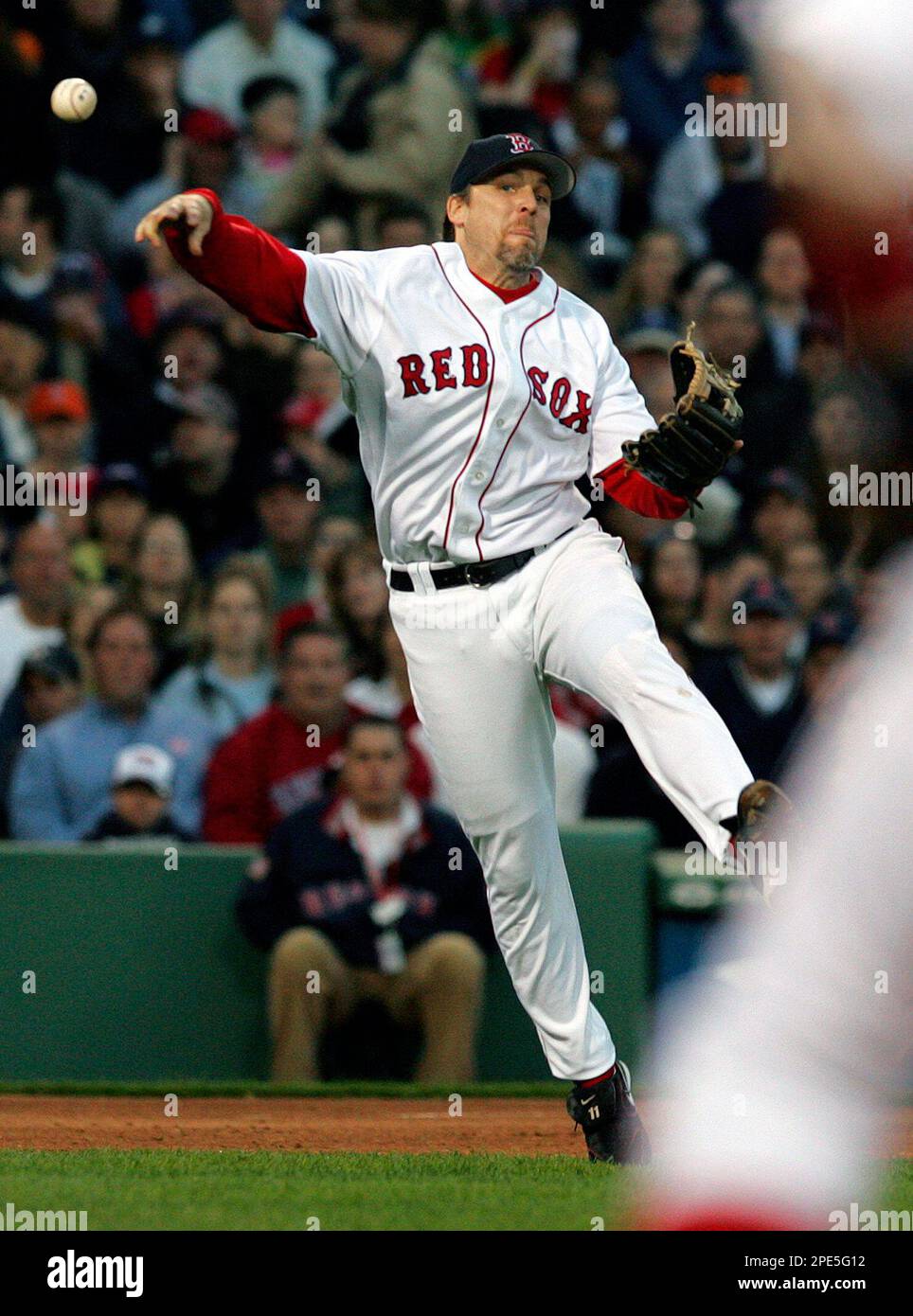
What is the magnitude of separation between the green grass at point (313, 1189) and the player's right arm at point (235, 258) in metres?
2.00

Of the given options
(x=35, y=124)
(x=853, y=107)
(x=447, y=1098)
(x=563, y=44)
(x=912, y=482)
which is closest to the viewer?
(x=853, y=107)

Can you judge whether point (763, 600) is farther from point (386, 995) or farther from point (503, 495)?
point (503, 495)

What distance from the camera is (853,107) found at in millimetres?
5191

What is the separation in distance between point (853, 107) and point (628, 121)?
6.26 metres

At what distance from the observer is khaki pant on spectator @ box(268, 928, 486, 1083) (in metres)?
7.22

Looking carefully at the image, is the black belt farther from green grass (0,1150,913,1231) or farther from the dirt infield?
the dirt infield

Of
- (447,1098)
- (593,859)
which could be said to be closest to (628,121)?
(593,859)

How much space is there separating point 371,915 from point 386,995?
268mm

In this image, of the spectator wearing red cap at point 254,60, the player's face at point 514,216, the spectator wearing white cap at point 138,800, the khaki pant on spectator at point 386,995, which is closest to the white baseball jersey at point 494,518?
the player's face at point 514,216

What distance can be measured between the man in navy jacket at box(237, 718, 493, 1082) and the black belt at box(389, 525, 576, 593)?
6.50 feet

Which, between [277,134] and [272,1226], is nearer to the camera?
[272,1226]

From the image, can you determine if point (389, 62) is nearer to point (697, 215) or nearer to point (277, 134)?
point (277, 134)

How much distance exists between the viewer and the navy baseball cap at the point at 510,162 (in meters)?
5.48
